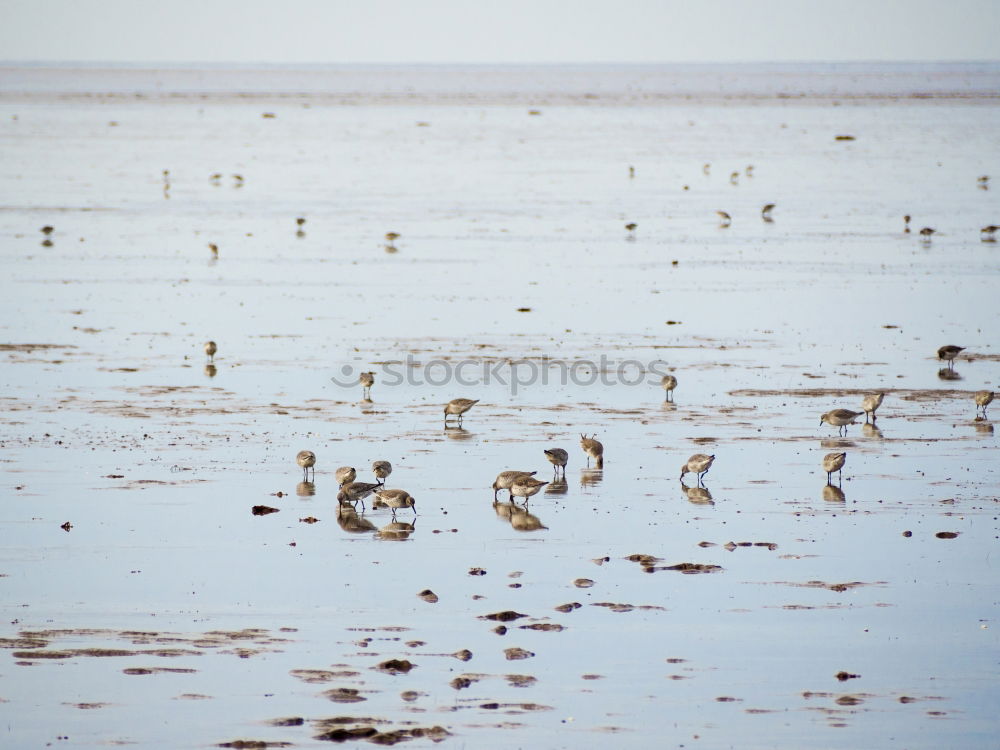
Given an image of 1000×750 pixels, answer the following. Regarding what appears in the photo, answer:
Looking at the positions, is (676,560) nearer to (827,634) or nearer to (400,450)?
(827,634)

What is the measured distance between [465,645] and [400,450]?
8.15 metres

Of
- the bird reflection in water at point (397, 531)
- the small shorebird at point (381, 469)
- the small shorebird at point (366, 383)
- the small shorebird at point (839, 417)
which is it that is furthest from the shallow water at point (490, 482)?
the small shorebird at point (381, 469)

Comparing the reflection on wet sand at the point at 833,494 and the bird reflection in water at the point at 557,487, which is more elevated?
the bird reflection in water at the point at 557,487

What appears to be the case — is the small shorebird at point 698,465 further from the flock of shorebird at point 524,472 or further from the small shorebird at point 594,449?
the small shorebird at point 594,449

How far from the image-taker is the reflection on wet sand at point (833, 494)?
61.8 feet

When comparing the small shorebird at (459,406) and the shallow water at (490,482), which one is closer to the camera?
the shallow water at (490,482)

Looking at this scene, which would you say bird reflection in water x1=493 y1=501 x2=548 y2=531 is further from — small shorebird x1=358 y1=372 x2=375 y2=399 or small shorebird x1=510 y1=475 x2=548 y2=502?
small shorebird x1=358 y1=372 x2=375 y2=399

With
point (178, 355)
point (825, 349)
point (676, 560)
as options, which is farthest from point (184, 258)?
point (676, 560)

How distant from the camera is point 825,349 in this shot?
29844mm

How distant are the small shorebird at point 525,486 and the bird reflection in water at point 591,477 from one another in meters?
1.70

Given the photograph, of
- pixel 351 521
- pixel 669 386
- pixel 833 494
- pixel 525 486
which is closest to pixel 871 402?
pixel 669 386
